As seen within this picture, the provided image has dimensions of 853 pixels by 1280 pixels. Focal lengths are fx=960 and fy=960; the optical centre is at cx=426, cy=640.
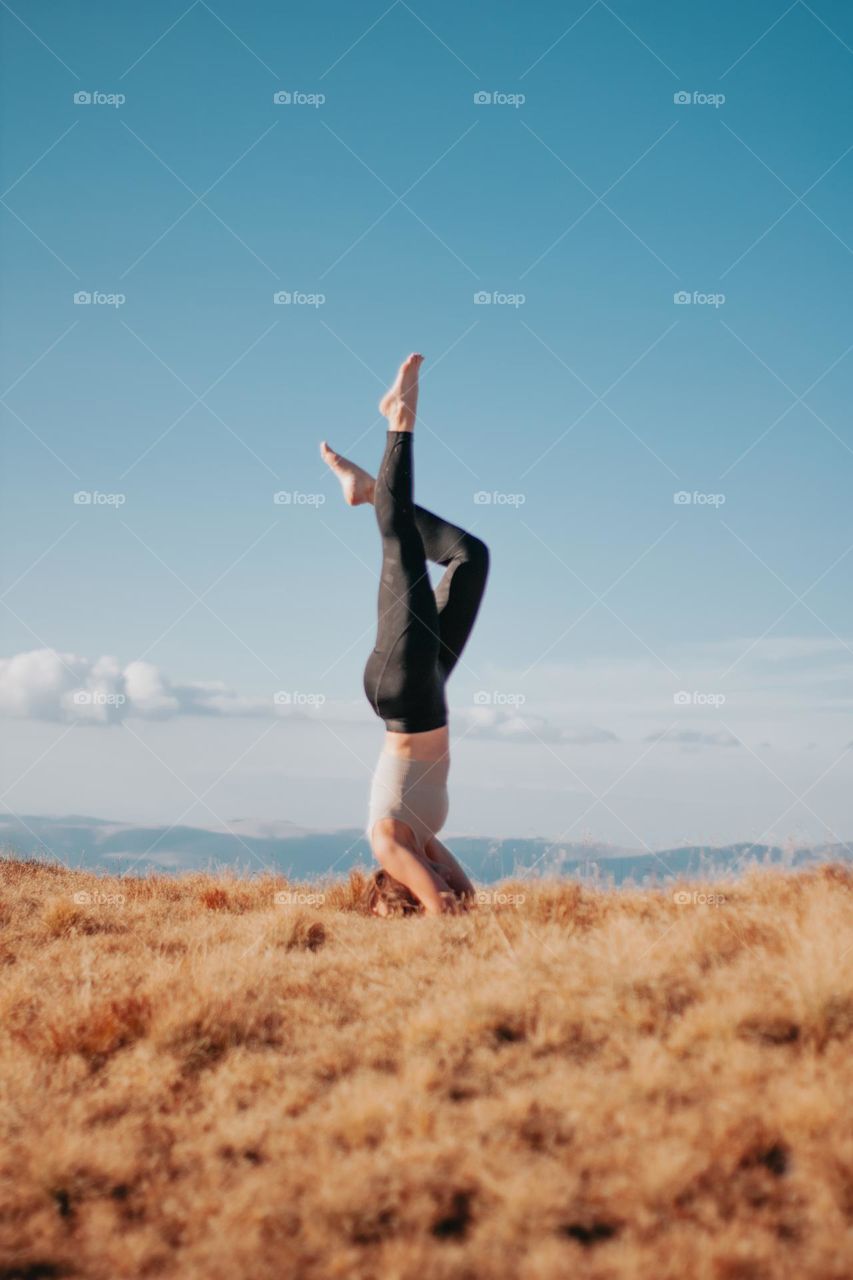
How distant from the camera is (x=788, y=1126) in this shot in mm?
3732

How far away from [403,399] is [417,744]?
2.90m

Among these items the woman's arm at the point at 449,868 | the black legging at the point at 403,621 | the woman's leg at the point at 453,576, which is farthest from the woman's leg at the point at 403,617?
the woman's arm at the point at 449,868

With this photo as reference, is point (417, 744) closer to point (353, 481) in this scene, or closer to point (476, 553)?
point (476, 553)

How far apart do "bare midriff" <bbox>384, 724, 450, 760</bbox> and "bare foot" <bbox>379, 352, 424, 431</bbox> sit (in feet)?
8.50

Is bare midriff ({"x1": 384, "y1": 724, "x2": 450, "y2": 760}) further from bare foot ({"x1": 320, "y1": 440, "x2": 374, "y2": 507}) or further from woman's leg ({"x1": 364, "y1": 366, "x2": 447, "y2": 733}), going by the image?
bare foot ({"x1": 320, "y1": 440, "x2": 374, "y2": 507})

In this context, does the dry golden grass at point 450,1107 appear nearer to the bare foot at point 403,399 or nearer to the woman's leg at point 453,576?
the woman's leg at point 453,576

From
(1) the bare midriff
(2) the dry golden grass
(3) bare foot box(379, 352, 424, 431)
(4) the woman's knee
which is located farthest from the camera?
(4) the woman's knee

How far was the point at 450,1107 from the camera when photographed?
4.15 meters

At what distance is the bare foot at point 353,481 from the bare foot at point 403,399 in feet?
2.76

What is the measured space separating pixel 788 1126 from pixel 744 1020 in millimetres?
872

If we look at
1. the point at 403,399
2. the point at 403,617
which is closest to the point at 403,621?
the point at 403,617

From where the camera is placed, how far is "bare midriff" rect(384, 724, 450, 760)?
8.21 m

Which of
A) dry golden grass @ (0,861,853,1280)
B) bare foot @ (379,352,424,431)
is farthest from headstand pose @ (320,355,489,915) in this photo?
dry golden grass @ (0,861,853,1280)

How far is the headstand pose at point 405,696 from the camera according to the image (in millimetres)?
8008
